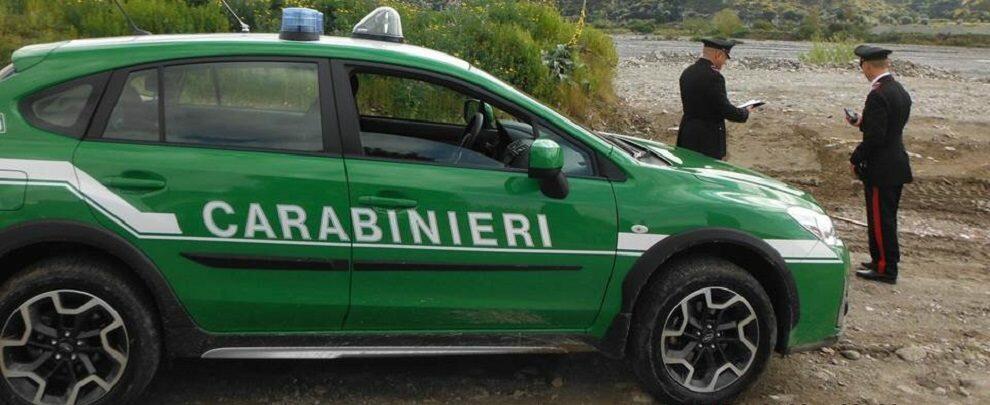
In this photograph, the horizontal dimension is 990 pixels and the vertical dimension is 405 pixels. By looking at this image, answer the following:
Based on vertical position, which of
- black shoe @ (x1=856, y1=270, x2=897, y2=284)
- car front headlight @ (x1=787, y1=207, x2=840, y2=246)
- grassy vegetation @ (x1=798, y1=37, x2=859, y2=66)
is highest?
car front headlight @ (x1=787, y1=207, x2=840, y2=246)

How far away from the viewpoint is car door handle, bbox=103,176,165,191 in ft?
12.8

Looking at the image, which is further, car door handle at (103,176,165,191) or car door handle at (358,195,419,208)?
car door handle at (358,195,419,208)

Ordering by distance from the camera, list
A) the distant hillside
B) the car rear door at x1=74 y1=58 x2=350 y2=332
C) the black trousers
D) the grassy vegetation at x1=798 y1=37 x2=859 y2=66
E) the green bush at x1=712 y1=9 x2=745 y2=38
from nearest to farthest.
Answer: the car rear door at x1=74 y1=58 x2=350 y2=332 < the black trousers < the grassy vegetation at x1=798 y1=37 x2=859 y2=66 < the green bush at x1=712 y1=9 x2=745 y2=38 < the distant hillside

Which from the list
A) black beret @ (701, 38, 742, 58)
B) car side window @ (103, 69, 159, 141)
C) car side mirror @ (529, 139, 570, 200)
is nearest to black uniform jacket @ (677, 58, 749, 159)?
black beret @ (701, 38, 742, 58)

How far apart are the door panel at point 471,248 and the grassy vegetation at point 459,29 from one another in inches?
252

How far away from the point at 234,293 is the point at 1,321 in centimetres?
88

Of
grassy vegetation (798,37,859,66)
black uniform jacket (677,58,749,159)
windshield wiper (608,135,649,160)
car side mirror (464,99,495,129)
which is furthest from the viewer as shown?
grassy vegetation (798,37,859,66)

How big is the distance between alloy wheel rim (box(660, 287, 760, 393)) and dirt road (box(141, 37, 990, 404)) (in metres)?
0.28

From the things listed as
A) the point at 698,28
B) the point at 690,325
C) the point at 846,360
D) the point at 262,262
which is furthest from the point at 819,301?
the point at 698,28

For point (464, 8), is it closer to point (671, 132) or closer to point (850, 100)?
point (671, 132)

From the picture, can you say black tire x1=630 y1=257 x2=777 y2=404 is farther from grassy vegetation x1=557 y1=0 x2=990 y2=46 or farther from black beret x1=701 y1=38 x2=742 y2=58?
grassy vegetation x1=557 y1=0 x2=990 y2=46

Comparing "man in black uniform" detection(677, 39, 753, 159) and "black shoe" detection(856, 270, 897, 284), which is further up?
"man in black uniform" detection(677, 39, 753, 159)

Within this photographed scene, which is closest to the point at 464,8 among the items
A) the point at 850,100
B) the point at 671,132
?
the point at 671,132

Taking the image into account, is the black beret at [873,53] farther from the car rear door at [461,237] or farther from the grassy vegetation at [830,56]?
the grassy vegetation at [830,56]
